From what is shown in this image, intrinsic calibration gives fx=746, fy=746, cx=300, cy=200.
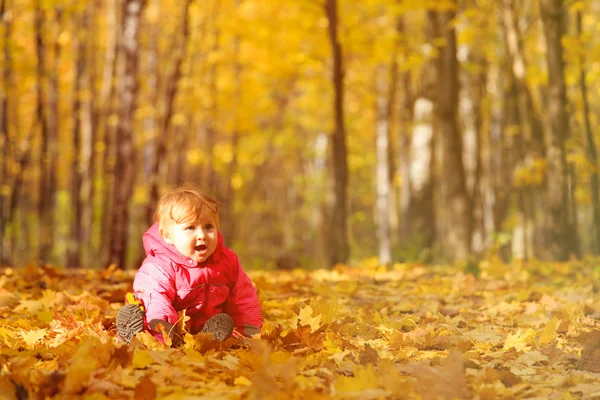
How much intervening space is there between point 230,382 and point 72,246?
13.8 meters

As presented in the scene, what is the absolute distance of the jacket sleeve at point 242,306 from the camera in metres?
4.02

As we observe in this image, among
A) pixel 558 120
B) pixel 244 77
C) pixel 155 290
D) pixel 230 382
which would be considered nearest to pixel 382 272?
pixel 558 120

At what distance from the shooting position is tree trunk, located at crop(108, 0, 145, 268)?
404 inches

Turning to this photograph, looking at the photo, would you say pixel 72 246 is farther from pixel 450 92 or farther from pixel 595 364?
pixel 595 364

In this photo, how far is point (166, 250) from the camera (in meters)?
3.88

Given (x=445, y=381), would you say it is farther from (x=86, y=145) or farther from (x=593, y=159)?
(x=86, y=145)

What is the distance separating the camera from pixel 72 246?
16062mm

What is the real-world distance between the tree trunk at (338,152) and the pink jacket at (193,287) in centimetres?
800

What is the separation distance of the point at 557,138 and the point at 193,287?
8.65 meters

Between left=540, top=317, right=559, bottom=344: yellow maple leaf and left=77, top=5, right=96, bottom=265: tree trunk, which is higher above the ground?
left=77, top=5, right=96, bottom=265: tree trunk

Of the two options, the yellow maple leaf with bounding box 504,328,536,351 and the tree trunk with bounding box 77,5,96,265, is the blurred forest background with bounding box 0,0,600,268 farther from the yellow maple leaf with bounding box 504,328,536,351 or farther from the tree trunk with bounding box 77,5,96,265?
the yellow maple leaf with bounding box 504,328,536,351

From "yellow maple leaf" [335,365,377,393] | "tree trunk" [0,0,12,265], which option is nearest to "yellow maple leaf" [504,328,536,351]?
"yellow maple leaf" [335,365,377,393]

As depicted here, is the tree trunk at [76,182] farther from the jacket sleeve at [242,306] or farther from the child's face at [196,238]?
the child's face at [196,238]

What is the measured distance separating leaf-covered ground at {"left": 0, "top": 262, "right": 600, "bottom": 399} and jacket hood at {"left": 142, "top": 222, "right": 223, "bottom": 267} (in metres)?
0.45
